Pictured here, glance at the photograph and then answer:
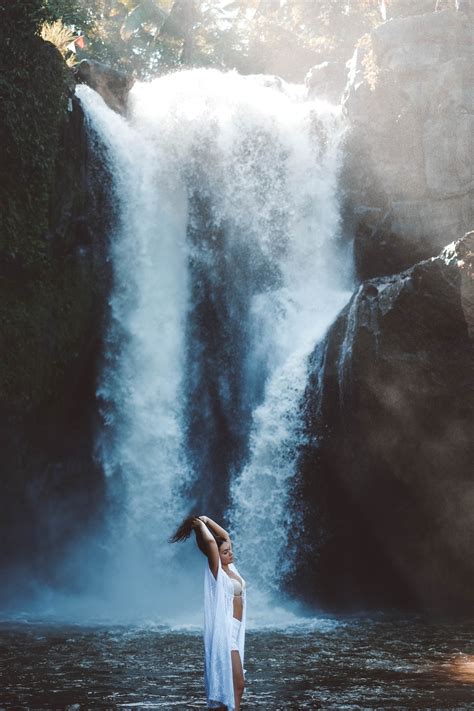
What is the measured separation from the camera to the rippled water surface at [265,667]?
913 centimetres

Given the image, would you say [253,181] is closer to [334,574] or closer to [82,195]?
[82,195]

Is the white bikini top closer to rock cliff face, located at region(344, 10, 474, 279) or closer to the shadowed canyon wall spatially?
the shadowed canyon wall

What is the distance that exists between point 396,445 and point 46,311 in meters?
8.14

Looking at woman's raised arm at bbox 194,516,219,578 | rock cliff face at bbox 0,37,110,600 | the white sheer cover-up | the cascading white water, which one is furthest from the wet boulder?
the white sheer cover-up

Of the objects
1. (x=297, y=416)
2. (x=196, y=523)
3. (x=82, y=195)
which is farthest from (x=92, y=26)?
(x=196, y=523)

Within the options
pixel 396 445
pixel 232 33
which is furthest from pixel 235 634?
pixel 232 33

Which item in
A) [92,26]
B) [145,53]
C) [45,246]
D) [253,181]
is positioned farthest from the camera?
[145,53]

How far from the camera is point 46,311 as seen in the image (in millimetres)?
19281

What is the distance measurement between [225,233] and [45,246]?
451 cm

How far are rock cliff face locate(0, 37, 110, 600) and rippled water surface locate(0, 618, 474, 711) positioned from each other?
498 cm

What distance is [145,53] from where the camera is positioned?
4250 centimetres

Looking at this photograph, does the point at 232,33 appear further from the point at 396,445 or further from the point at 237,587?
the point at 237,587

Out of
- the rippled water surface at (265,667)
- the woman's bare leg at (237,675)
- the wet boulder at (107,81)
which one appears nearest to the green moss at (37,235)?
the wet boulder at (107,81)

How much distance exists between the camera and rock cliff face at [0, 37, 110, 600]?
60.7 ft
